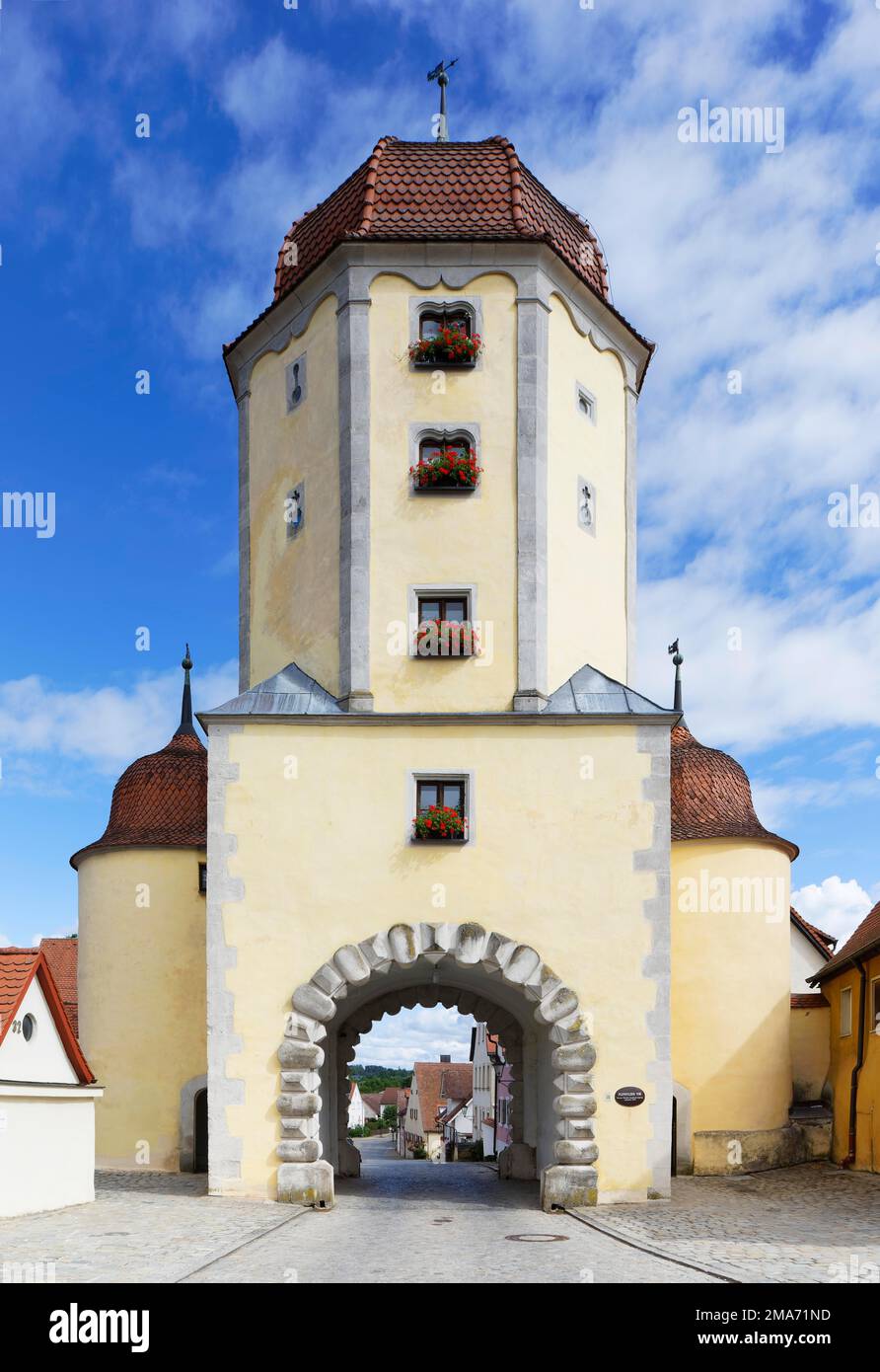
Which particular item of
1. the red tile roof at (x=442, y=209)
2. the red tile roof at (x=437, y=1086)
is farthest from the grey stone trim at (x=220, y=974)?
the red tile roof at (x=437, y=1086)

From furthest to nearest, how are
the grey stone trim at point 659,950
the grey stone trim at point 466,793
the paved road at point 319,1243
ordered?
1. the grey stone trim at point 466,793
2. the grey stone trim at point 659,950
3. the paved road at point 319,1243

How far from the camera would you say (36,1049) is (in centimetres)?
1825

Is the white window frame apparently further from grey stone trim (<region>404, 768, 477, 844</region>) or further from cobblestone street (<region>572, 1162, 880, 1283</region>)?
cobblestone street (<region>572, 1162, 880, 1283</region>)

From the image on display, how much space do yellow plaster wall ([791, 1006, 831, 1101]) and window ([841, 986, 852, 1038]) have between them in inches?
34.7

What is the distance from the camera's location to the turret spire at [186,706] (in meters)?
28.9

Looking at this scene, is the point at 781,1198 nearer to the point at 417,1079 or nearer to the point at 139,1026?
the point at 139,1026

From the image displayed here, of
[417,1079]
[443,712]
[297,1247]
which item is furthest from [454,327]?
[417,1079]

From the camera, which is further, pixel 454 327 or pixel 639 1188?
pixel 454 327

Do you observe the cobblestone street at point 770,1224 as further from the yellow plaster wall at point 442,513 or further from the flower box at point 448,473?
the flower box at point 448,473

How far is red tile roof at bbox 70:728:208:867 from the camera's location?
25969 mm

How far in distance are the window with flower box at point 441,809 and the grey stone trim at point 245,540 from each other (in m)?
5.03

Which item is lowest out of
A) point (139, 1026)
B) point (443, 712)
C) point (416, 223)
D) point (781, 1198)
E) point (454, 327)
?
point (781, 1198)

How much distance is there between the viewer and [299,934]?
1973 centimetres

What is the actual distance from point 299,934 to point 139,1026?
657cm
